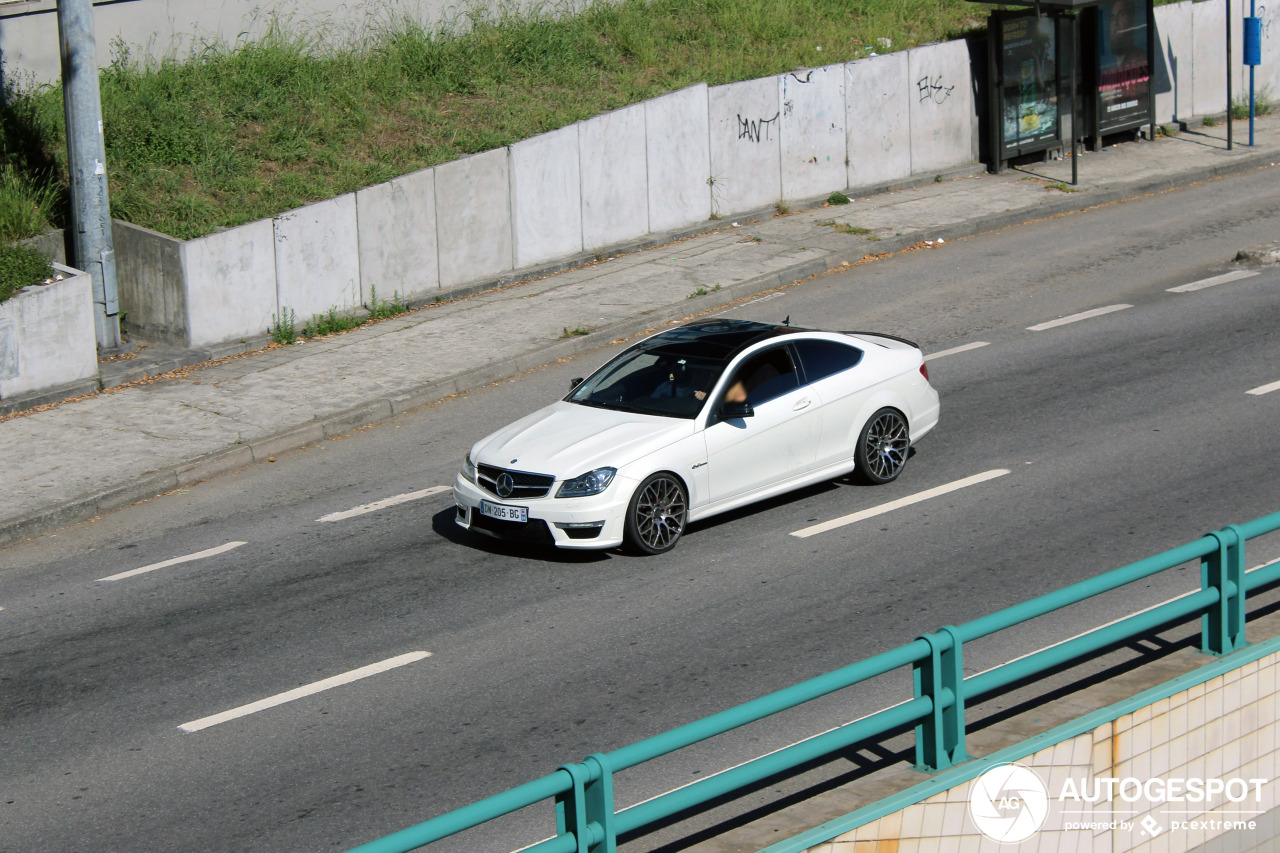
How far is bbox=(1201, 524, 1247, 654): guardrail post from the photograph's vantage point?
7.03 m

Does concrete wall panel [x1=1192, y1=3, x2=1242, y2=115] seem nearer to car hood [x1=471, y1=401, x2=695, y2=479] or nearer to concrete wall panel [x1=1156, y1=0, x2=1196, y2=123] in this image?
concrete wall panel [x1=1156, y1=0, x2=1196, y2=123]

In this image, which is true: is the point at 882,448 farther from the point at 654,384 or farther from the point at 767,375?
the point at 654,384

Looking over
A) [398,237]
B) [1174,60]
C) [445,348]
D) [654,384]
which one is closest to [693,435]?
[654,384]

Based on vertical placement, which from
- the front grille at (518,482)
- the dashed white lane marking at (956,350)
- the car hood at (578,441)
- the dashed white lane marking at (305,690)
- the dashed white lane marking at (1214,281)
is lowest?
the dashed white lane marking at (305,690)

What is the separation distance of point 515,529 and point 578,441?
823 mm

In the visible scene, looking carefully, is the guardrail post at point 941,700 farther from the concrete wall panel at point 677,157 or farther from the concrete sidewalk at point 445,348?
the concrete wall panel at point 677,157

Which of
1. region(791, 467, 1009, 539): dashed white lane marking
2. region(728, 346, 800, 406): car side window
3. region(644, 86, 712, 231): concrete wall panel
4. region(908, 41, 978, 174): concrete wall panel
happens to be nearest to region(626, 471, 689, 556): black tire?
region(791, 467, 1009, 539): dashed white lane marking

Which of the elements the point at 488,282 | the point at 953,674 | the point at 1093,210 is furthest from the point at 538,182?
the point at 953,674

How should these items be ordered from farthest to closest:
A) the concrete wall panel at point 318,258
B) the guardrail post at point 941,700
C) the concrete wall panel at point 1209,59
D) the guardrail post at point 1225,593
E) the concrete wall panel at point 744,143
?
the concrete wall panel at point 1209,59 → the concrete wall panel at point 744,143 → the concrete wall panel at point 318,258 → the guardrail post at point 1225,593 → the guardrail post at point 941,700

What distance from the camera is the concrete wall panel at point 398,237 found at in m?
18.4

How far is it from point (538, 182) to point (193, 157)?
4.66m

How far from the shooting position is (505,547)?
11.1 m

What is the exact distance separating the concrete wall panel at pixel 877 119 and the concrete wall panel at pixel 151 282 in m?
11.2

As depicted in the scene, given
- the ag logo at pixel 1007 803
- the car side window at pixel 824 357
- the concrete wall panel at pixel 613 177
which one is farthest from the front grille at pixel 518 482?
the concrete wall panel at pixel 613 177
